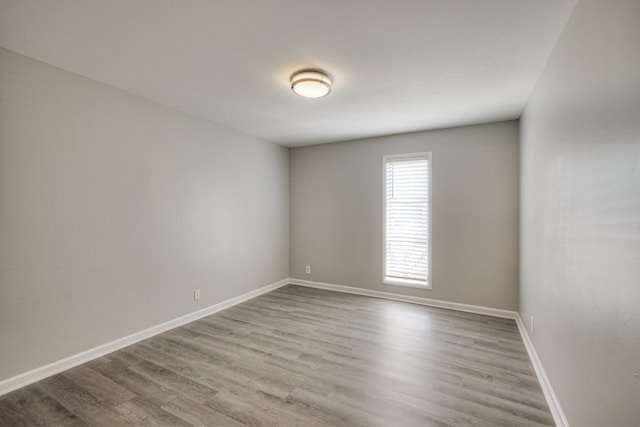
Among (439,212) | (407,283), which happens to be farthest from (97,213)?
(439,212)

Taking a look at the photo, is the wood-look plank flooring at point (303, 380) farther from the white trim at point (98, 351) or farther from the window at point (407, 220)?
the window at point (407, 220)

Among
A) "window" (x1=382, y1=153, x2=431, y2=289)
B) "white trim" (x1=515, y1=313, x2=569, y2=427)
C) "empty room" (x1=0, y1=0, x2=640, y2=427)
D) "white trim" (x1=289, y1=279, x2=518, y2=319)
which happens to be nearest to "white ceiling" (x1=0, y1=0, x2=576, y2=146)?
"empty room" (x1=0, y1=0, x2=640, y2=427)

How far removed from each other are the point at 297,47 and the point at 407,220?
303cm

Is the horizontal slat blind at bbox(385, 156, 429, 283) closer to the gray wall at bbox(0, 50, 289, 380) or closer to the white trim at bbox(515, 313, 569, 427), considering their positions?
the white trim at bbox(515, 313, 569, 427)

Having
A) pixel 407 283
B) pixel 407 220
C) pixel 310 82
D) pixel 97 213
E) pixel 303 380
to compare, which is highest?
pixel 310 82

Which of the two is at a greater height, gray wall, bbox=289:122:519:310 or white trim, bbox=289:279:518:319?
gray wall, bbox=289:122:519:310

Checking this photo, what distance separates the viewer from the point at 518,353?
2703 millimetres

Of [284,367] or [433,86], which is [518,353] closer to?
[284,367]

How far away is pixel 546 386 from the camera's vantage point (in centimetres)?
208

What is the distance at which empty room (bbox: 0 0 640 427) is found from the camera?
4.86 feet

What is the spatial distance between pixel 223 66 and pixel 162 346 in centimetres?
273

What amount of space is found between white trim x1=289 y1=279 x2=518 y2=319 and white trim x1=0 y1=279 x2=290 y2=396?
4.84 ft

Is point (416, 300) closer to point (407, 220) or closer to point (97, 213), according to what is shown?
point (407, 220)

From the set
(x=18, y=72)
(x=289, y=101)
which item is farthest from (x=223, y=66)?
(x=18, y=72)
